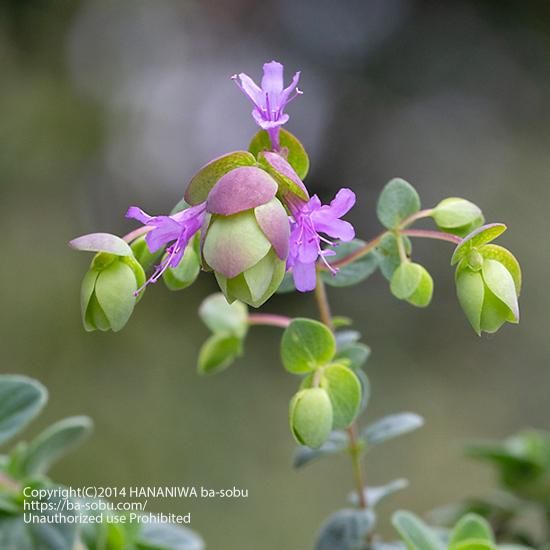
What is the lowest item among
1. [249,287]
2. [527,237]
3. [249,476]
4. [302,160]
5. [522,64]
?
[249,287]

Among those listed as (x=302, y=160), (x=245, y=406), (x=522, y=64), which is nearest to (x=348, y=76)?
(x=522, y=64)

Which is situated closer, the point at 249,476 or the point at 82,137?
the point at 249,476

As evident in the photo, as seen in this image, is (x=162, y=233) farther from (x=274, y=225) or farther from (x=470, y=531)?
(x=470, y=531)

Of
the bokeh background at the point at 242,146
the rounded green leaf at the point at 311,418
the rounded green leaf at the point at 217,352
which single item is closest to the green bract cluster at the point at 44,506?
the rounded green leaf at the point at 217,352

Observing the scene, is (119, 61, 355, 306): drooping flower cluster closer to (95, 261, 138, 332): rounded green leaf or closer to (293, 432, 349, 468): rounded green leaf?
(95, 261, 138, 332): rounded green leaf

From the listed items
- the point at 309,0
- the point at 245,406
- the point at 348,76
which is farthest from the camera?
the point at 309,0

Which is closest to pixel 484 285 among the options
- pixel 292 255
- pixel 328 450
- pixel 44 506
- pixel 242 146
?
pixel 292 255

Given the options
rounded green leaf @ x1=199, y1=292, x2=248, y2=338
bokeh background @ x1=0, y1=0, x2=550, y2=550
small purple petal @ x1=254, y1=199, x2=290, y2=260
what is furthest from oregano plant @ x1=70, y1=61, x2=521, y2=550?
bokeh background @ x1=0, y1=0, x2=550, y2=550

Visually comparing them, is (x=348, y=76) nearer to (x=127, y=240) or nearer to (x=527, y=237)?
(x=527, y=237)
